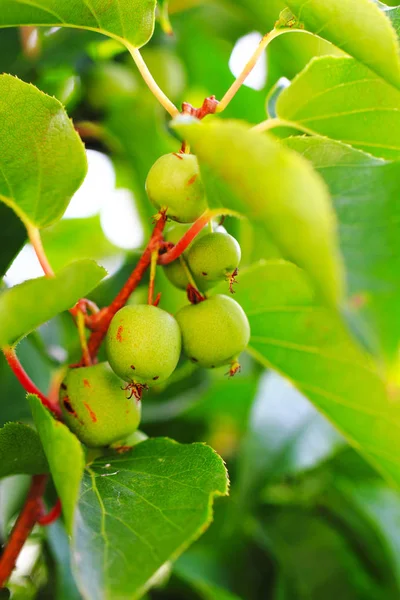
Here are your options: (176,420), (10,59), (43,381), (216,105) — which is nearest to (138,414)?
(216,105)

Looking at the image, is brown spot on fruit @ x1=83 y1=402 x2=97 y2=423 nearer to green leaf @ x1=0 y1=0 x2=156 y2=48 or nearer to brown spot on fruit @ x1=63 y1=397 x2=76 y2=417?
brown spot on fruit @ x1=63 y1=397 x2=76 y2=417

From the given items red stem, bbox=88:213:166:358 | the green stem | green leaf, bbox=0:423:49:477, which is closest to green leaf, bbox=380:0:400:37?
the green stem

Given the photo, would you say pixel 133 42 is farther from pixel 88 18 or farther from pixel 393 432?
pixel 393 432

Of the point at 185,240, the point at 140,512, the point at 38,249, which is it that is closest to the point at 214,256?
the point at 185,240

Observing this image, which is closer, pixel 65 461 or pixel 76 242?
pixel 65 461

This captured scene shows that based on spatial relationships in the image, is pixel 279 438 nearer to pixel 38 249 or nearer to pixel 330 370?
pixel 330 370

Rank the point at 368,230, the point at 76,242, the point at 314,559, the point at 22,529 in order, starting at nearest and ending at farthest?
the point at 368,230, the point at 22,529, the point at 314,559, the point at 76,242

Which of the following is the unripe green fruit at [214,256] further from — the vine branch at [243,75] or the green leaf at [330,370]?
the green leaf at [330,370]
